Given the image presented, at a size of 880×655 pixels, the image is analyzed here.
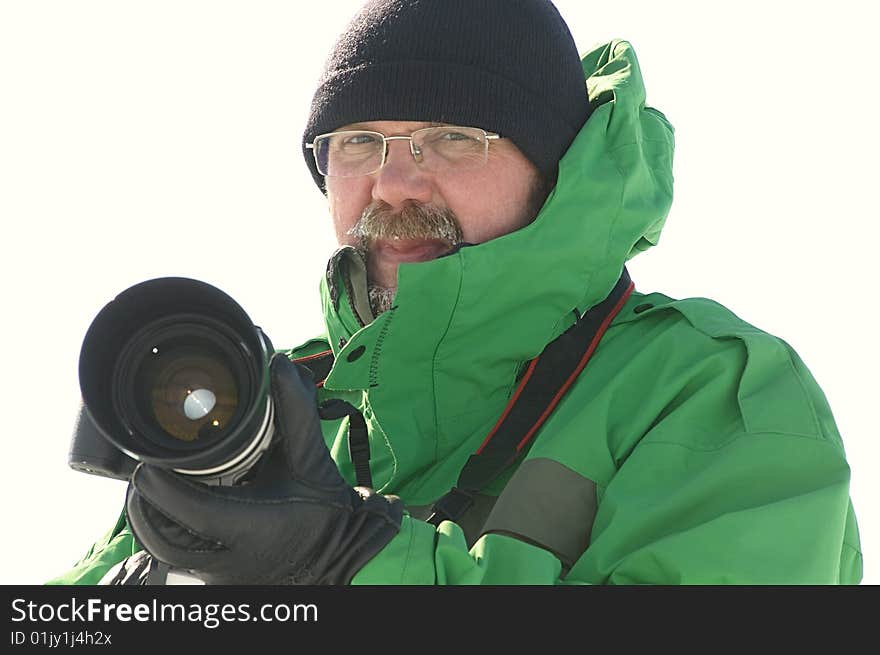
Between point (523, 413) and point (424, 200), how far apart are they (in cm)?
72

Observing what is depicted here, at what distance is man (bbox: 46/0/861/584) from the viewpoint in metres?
2.56

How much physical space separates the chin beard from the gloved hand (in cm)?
111

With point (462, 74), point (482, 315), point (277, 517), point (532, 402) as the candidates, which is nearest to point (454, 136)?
point (462, 74)

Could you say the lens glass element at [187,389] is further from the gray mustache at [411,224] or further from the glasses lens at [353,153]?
the glasses lens at [353,153]

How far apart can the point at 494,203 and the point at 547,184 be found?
9.8 inches

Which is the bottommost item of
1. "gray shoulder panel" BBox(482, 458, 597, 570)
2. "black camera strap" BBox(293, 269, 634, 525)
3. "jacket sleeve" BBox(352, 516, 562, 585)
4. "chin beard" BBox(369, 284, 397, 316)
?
"jacket sleeve" BBox(352, 516, 562, 585)

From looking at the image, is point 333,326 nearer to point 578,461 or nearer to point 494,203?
point 494,203

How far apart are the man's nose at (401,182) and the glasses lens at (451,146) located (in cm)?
5

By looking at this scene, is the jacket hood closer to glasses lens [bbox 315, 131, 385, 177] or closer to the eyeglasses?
the eyeglasses

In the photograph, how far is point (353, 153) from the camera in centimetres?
382

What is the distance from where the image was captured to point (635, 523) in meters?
2.86

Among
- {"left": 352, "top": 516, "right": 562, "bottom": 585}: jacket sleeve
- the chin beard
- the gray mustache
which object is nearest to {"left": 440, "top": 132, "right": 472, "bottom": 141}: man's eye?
the gray mustache

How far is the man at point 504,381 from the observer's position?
2.56 m
